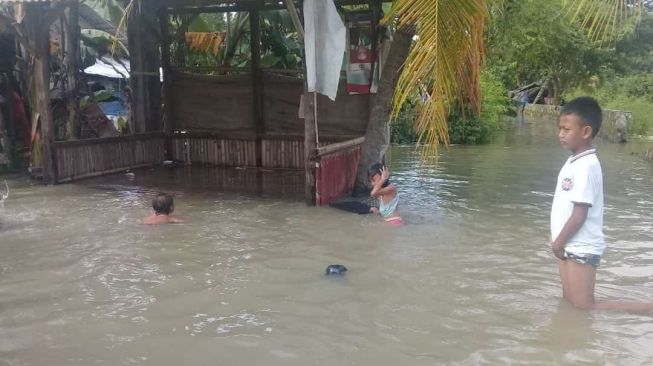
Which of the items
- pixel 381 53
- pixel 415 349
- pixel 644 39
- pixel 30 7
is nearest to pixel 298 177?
pixel 381 53

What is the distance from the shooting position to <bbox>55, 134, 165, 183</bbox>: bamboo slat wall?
10.9 m

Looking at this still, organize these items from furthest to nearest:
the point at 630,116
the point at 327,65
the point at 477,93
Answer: the point at 630,116 < the point at 477,93 < the point at 327,65

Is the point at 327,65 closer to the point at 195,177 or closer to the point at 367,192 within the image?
the point at 367,192

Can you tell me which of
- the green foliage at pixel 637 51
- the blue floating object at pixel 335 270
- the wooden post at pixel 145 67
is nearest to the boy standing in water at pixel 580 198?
the blue floating object at pixel 335 270

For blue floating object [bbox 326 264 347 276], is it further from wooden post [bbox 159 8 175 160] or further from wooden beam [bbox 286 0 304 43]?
wooden post [bbox 159 8 175 160]

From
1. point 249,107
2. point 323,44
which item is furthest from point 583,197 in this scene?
point 249,107

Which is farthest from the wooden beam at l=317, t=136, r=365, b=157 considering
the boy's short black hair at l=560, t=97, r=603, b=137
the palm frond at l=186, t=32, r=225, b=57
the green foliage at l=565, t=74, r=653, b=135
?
the green foliage at l=565, t=74, r=653, b=135

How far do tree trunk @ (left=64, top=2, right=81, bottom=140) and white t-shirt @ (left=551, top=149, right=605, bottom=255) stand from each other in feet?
33.0

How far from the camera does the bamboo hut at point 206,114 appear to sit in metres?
11.2

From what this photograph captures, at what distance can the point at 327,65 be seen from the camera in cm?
865

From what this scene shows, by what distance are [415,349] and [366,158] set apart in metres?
5.84

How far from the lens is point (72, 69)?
39.7ft

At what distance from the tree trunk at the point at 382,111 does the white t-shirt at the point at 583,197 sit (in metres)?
5.19

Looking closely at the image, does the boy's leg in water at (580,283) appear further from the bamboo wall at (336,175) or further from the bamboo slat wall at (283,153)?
the bamboo slat wall at (283,153)
